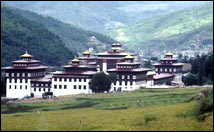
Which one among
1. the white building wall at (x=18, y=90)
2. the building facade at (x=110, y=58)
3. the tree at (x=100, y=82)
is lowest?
the white building wall at (x=18, y=90)

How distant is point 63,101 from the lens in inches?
3007

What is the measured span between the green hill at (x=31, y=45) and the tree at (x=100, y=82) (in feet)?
200

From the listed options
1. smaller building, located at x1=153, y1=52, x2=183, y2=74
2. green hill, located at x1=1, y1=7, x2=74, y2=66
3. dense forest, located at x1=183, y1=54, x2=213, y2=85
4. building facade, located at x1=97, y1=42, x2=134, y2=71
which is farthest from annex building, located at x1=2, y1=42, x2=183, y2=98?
green hill, located at x1=1, y1=7, x2=74, y2=66

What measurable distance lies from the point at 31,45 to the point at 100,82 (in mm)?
90157

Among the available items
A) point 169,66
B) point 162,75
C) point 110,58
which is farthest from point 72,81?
point 169,66

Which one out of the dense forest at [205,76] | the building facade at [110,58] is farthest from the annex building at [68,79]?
the building facade at [110,58]

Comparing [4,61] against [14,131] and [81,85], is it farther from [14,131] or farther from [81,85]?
[14,131]

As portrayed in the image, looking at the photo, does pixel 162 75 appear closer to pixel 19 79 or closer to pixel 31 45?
pixel 19 79

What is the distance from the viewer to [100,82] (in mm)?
93500

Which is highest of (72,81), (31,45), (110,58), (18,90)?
(31,45)

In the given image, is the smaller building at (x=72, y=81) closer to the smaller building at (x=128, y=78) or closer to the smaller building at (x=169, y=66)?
the smaller building at (x=128, y=78)

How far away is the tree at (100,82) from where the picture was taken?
9291 cm

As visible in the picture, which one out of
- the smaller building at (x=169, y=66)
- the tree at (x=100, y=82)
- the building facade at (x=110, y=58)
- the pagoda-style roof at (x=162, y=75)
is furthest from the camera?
the building facade at (x=110, y=58)

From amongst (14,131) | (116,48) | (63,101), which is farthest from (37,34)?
(14,131)
